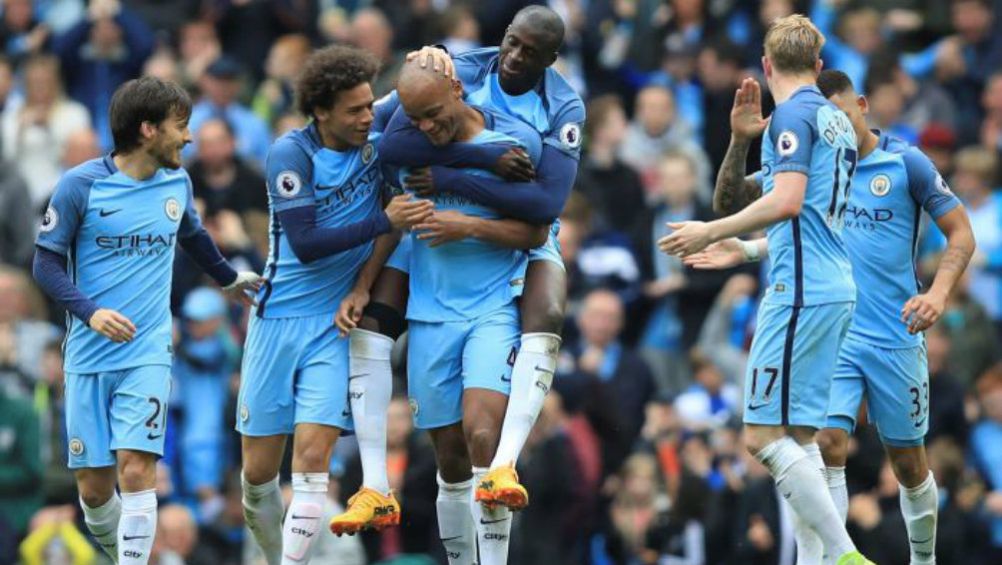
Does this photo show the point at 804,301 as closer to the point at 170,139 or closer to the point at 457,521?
the point at 457,521

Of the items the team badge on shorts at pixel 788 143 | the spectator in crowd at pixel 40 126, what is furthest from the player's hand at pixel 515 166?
the spectator in crowd at pixel 40 126

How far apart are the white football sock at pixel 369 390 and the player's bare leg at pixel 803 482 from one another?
217 centimetres

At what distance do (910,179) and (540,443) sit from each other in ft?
17.0

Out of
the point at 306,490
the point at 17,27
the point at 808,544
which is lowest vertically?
the point at 808,544

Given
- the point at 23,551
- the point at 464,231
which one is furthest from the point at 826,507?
the point at 23,551

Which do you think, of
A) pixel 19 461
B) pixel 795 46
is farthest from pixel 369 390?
pixel 19 461

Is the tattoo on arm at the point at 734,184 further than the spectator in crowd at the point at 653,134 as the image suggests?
No

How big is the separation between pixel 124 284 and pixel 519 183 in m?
2.38

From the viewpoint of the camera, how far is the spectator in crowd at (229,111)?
69.2 ft

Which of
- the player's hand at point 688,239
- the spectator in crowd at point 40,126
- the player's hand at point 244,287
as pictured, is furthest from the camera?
the spectator in crowd at point 40,126

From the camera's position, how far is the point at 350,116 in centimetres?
1315

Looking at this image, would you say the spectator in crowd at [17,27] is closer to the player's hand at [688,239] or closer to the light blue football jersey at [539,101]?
the light blue football jersey at [539,101]

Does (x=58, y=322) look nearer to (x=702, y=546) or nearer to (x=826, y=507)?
(x=702, y=546)

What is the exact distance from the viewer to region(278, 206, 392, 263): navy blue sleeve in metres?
13.0
